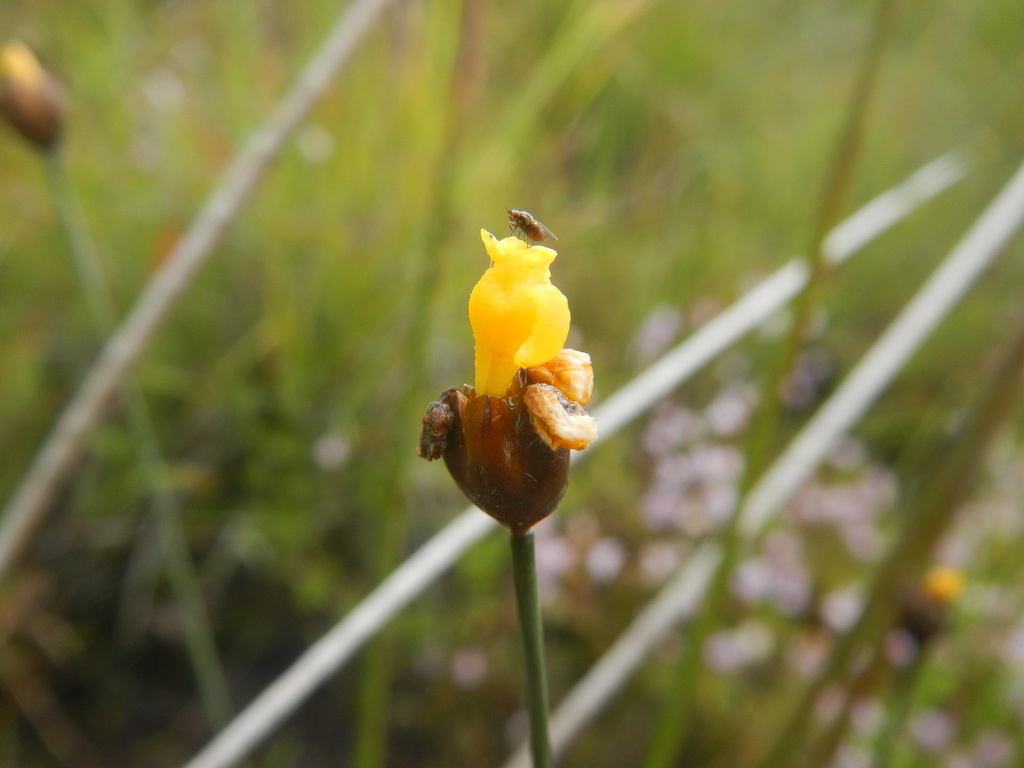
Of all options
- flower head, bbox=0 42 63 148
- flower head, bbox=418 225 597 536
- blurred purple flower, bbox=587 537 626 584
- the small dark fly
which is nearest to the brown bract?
flower head, bbox=418 225 597 536

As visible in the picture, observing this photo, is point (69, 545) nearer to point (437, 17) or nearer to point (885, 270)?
point (437, 17)

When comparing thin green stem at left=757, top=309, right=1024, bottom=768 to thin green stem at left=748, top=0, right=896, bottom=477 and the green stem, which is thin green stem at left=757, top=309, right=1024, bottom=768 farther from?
the green stem

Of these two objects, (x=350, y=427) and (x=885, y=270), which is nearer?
(x=350, y=427)

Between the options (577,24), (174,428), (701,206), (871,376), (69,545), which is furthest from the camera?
(701,206)

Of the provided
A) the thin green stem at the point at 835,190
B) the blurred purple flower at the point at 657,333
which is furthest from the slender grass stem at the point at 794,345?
the blurred purple flower at the point at 657,333

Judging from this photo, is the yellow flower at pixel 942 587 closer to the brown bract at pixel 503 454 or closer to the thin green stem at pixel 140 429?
the brown bract at pixel 503 454

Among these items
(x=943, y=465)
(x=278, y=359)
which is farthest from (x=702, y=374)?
(x=943, y=465)
